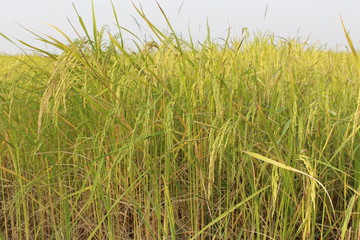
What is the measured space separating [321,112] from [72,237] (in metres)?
0.96

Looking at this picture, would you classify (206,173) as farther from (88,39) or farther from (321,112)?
(88,39)

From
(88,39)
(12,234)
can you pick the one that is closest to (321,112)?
(88,39)

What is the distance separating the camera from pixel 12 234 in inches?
61.4

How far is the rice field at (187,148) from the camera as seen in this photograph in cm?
112

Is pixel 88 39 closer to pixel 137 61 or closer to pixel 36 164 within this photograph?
pixel 137 61

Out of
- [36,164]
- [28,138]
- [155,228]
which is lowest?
[155,228]

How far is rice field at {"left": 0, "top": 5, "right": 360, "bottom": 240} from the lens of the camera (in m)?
1.12

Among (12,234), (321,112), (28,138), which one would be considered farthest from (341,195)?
(12,234)

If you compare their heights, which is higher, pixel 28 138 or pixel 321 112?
pixel 321 112

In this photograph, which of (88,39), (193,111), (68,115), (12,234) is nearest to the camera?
(193,111)

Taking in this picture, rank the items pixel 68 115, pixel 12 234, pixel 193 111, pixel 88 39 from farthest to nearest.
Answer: pixel 12 234, pixel 68 115, pixel 88 39, pixel 193 111

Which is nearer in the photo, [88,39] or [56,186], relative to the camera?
[88,39]

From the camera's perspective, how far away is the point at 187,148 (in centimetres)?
133

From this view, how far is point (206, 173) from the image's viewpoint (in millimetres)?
1214
